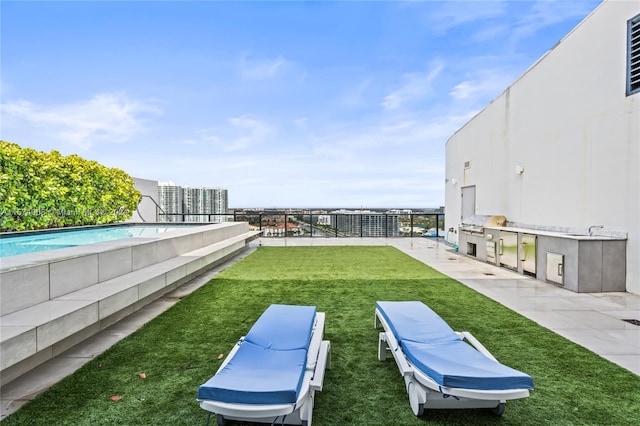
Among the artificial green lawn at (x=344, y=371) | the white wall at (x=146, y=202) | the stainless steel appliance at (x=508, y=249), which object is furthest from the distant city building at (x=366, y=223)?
the artificial green lawn at (x=344, y=371)

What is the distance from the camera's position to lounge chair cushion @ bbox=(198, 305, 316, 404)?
1.71m

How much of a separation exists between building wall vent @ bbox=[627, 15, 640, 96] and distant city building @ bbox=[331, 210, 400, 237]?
9.45m

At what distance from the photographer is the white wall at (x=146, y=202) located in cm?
1362

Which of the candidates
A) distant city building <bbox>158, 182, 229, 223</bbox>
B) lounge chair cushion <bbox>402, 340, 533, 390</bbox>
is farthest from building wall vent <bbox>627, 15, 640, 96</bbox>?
distant city building <bbox>158, 182, 229, 223</bbox>

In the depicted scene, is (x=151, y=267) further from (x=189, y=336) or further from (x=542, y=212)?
(x=542, y=212)

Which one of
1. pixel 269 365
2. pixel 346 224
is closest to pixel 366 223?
pixel 346 224

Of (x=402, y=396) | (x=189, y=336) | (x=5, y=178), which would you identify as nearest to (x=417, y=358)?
(x=402, y=396)

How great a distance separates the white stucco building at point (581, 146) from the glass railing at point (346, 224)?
5.53m

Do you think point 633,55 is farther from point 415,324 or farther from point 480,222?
point 415,324

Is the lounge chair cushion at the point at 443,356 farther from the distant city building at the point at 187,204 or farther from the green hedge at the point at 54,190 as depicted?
the distant city building at the point at 187,204

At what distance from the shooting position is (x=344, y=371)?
2.59m

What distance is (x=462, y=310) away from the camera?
4.16 metres

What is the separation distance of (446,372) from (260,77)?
44.0 feet

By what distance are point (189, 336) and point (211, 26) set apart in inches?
384
